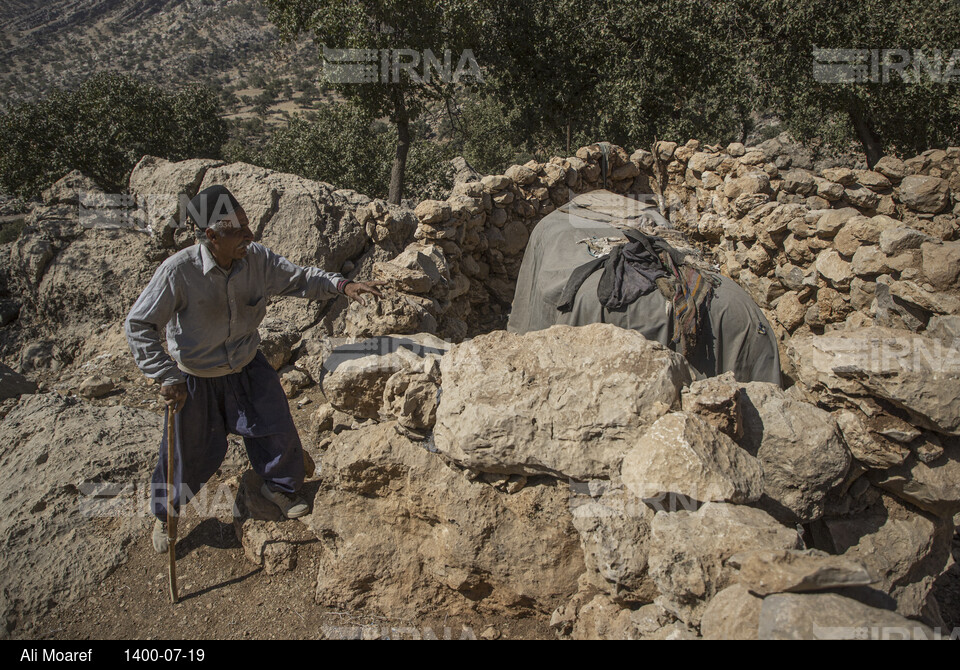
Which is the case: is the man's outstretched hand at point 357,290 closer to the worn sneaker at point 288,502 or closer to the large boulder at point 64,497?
the worn sneaker at point 288,502

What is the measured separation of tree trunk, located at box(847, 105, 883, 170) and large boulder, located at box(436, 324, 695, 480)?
38.6 ft

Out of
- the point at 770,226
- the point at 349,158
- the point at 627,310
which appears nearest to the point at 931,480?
the point at 627,310

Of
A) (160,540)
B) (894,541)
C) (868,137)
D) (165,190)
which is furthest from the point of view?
(868,137)

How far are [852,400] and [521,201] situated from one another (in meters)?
5.15

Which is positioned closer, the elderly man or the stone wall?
the elderly man

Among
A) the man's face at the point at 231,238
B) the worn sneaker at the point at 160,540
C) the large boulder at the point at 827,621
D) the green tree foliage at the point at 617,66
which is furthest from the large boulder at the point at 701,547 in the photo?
the green tree foliage at the point at 617,66

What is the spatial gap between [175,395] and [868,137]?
13.5 m

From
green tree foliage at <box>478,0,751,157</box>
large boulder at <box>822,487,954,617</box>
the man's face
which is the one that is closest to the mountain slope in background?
green tree foliage at <box>478,0,751,157</box>

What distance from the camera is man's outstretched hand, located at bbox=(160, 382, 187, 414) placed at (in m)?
2.63

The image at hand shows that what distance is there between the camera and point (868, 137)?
11.4 meters

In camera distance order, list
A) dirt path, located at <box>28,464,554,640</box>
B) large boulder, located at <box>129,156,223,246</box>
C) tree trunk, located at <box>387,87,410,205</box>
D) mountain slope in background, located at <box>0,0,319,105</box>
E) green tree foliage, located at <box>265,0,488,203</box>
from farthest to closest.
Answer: mountain slope in background, located at <box>0,0,319,105</box>, tree trunk, located at <box>387,87,410,205</box>, green tree foliage, located at <box>265,0,488,203</box>, large boulder, located at <box>129,156,223,246</box>, dirt path, located at <box>28,464,554,640</box>

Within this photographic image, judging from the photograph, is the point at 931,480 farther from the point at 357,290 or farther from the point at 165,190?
the point at 165,190

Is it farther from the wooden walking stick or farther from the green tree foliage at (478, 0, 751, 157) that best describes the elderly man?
the green tree foliage at (478, 0, 751, 157)

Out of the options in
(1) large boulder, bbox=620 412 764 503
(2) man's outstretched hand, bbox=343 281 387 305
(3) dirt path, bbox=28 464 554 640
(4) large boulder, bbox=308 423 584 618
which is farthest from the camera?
(2) man's outstretched hand, bbox=343 281 387 305
